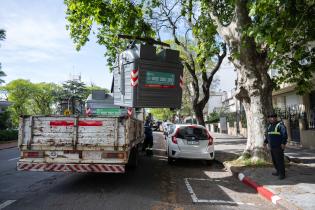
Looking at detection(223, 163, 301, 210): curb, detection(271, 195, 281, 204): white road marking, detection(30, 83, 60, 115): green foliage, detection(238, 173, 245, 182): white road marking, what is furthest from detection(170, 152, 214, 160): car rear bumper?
detection(30, 83, 60, 115): green foliage

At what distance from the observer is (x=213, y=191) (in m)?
8.47

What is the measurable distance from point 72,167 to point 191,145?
565 centimetres

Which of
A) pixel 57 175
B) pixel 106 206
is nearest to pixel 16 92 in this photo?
pixel 57 175

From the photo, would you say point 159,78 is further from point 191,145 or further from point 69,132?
point 191,145

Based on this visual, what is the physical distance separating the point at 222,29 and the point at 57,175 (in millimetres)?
7550

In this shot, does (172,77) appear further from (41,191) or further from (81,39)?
(81,39)

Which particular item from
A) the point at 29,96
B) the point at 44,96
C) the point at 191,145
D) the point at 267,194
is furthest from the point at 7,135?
the point at 44,96

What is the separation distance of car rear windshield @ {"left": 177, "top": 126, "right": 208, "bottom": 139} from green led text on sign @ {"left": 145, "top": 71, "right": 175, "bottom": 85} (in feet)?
11.2

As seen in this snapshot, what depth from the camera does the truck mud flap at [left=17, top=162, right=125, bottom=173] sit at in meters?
8.09

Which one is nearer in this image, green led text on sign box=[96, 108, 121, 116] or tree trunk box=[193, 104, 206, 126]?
green led text on sign box=[96, 108, 121, 116]

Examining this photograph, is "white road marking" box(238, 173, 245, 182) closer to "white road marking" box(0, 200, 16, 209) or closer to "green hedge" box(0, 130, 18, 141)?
"white road marking" box(0, 200, 16, 209)

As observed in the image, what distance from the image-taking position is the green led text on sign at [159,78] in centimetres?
982

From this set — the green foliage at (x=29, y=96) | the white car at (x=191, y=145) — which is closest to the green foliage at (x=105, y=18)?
the white car at (x=191, y=145)

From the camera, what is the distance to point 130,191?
26.6ft
